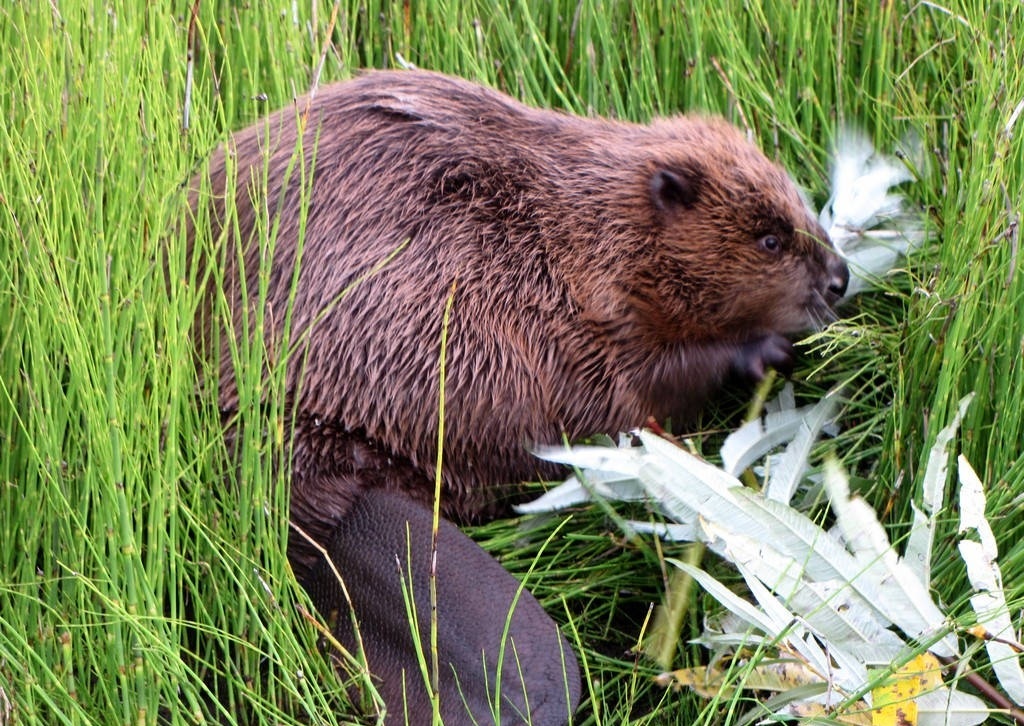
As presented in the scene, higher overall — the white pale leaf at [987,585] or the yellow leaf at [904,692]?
the white pale leaf at [987,585]

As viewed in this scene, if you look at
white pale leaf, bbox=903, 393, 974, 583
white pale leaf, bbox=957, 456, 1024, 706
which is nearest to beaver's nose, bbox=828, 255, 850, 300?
white pale leaf, bbox=903, 393, 974, 583

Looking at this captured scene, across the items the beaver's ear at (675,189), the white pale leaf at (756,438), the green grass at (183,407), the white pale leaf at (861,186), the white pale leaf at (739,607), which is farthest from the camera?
the white pale leaf at (861,186)

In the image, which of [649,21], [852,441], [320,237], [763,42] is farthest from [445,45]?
[852,441]

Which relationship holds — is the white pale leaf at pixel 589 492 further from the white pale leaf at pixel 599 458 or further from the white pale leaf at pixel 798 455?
the white pale leaf at pixel 798 455

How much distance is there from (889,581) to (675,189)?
933mm

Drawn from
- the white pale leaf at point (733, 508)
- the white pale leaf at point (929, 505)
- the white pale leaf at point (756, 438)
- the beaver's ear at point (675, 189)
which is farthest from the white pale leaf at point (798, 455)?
the beaver's ear at point (675, 189)

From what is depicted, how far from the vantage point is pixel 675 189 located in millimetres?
2535

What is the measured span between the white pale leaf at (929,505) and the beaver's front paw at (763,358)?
21.4 inches

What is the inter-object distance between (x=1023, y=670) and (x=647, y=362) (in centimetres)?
94

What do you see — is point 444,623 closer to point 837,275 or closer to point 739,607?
point 739,607

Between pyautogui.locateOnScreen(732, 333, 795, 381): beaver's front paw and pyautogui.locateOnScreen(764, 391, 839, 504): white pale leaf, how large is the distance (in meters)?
0.16

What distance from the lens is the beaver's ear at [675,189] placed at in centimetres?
253

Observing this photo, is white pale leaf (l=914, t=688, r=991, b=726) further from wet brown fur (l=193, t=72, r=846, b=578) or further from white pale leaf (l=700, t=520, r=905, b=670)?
wet brown fur (l=193, t=72, r=846, b=578)

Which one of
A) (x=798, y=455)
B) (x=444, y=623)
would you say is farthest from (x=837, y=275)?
(x=444, y=623)
